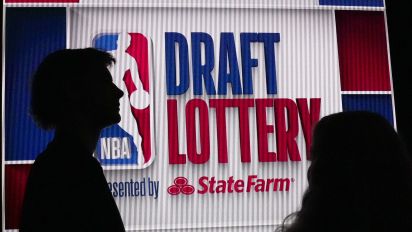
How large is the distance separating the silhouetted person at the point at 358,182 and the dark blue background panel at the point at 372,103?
8.92 ft

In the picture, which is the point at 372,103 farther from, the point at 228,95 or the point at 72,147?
the point at 72,147

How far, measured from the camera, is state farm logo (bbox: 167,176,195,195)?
356cm

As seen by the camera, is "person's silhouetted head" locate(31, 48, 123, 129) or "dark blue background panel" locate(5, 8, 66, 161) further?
"dark blue background panel" locate(5, 8, 66, 161)

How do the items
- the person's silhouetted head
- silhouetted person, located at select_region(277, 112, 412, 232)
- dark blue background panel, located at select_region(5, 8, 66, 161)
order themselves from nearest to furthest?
silhouetted person, located at select_region(277, 112, 412, 232) < the person's silhouetted head < dark blue background panel, located at select_region(5, 8, 66, 161)

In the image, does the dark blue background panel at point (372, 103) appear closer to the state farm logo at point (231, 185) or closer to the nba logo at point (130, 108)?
the state farm logo at point (231, 185)

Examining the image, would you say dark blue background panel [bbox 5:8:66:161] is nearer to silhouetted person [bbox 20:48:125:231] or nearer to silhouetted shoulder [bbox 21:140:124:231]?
silhouetted person [bbox 20:48:125:231]

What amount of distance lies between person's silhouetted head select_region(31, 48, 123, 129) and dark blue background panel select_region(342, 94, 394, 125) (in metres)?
2.48

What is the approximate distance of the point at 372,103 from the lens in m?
3.85

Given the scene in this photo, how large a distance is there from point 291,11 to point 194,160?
1335mm

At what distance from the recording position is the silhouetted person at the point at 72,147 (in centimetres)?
141

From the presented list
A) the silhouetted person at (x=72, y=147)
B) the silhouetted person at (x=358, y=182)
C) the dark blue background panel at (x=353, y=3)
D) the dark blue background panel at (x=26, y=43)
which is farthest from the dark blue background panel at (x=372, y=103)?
the silhouetted person at (x=358, y=182)

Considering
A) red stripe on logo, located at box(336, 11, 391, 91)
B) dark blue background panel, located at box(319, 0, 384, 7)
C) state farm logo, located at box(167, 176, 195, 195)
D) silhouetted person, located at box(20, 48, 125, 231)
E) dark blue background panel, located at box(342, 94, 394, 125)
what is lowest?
state farm logo, located at box(167, 176, 195, 195)

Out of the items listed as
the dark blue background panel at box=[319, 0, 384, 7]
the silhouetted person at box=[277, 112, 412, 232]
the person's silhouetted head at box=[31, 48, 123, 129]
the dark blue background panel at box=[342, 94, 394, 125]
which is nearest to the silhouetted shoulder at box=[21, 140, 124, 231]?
the person's silhouetted head at box=[31, 48, 123, 129]

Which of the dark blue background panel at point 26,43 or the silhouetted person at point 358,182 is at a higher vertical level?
the dark blue background panel at point 26,43
